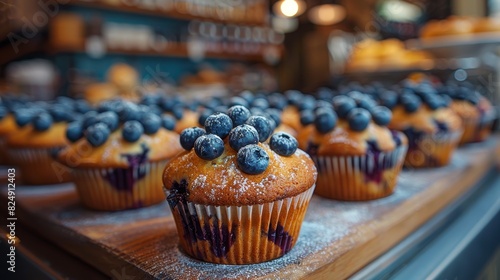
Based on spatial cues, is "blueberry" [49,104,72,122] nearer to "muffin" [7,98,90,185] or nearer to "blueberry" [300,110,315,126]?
"muffin" [7,98,90,185]

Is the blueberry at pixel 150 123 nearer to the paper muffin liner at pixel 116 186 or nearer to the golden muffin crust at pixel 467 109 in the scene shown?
the paper muffin liner at pixel 116 186

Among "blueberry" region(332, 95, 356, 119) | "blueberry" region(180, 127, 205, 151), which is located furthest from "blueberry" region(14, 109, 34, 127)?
"blueberry" region(332, 95, 356, 119)

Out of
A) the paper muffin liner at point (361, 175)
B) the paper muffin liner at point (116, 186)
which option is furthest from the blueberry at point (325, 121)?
the paper muffin liner at point (116, 186)

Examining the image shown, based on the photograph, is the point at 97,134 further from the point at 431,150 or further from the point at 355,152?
the point at 431,150

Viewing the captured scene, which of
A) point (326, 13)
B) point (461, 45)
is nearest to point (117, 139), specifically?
point (461, 45)

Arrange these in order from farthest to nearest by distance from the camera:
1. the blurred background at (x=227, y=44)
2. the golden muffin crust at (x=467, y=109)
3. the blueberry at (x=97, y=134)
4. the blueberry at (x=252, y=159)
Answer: the blurred background at (x=227, y=44) → the golden muffin crust at (x=467, y=109) → the blueberry at (x=97, y=134) → the blueberry at (x=252, y=159)

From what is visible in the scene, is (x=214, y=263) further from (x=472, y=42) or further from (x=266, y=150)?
(x=472, y=42)
